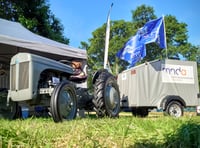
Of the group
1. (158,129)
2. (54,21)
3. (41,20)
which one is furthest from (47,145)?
(54,21)

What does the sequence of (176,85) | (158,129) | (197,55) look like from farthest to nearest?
(197,55)
(176,85)
(158,129)

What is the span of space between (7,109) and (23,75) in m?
1.67

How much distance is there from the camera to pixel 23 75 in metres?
5.78

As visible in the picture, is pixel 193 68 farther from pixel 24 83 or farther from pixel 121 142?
pixel 121 142

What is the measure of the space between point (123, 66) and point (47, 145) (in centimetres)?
4181

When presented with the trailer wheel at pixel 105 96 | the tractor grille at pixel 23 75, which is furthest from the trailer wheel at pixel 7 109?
the trailer wheel at pixel 105 96

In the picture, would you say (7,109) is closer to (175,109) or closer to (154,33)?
(175,109)

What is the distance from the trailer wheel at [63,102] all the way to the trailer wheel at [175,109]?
4.92m

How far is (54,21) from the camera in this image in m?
17.8

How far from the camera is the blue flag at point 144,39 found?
13.9m

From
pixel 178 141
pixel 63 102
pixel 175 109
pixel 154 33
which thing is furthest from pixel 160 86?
pixel 178 141

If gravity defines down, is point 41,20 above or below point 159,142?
above

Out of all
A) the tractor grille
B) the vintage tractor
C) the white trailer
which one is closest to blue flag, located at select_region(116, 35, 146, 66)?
the white trailer

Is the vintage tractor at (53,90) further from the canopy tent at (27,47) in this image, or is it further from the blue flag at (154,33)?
the blue flag at (154,33)
